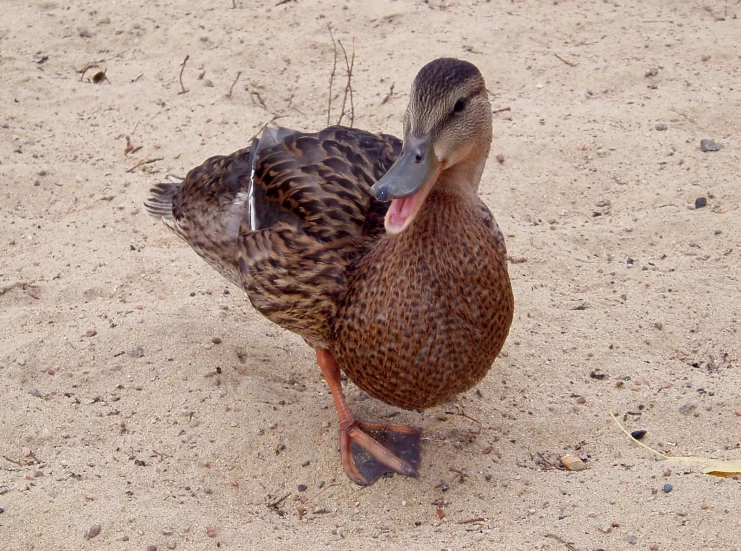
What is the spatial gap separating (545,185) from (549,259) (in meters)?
0.67

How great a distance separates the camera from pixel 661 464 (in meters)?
3.44

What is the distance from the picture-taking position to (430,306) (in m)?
3.19

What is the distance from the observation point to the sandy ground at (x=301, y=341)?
10.7 feet

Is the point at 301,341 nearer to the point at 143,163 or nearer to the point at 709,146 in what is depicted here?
the point at 143,163

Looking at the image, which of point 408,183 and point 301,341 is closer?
point 408,183

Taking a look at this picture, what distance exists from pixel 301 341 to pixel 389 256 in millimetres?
1267

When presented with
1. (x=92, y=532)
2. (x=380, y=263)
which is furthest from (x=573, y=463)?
(x=92, y=532)

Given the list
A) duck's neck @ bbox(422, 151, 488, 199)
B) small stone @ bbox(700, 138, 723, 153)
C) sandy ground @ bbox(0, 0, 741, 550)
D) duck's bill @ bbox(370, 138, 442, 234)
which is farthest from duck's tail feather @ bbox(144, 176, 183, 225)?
small stone @ bbox(700, 138, 723, 153)

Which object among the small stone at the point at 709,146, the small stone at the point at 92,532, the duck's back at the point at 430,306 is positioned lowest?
the small stone at the point at 709,146

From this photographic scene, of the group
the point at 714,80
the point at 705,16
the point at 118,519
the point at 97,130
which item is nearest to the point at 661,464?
the point at 118,519

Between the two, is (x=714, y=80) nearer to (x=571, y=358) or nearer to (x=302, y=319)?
(x=571, y=358)

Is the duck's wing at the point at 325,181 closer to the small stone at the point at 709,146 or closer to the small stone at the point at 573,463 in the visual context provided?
the small stone at the point at 573,463

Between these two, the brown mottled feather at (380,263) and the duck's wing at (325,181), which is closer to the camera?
the brown mottled feather at (380,263)

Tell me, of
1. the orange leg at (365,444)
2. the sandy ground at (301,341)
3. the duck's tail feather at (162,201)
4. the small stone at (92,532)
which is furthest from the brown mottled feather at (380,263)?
the small stone at (92,532)
